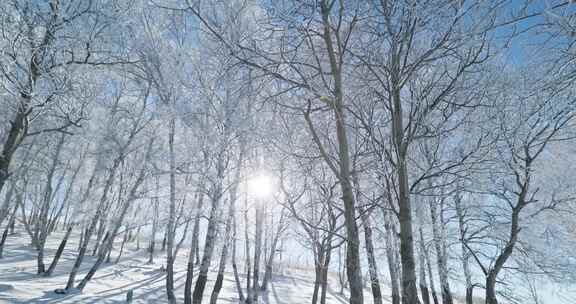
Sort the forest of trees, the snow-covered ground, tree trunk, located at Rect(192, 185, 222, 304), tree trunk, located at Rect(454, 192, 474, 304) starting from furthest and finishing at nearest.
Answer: the snow-covered ground, tree trunk, located at Rect(454, 192, 474, 304), tree trunk, located at Rect(192, 185, 222, 304), the forest of trees

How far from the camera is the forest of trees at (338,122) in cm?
285

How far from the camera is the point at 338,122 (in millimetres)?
3014

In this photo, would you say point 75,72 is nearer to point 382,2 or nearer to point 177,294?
point 382,2

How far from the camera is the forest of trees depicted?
285 centimetres

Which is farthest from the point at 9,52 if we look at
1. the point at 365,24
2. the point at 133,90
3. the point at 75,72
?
the point at 133,90

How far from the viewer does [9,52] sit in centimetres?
433

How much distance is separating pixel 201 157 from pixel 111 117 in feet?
19.0

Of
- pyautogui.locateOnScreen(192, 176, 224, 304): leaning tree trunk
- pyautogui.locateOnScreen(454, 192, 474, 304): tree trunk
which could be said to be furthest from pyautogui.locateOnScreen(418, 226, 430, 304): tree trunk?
pyautogui.locateOnScreen(192, 176, 224, 304): leaning tree trunk

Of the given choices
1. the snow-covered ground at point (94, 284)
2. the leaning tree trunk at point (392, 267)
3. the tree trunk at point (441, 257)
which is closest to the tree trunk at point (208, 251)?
the snow-covered ground at point (94, 284)

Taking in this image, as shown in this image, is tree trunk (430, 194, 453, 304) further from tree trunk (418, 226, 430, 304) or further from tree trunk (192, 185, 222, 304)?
tree trunk (192, 185, 222, 304)

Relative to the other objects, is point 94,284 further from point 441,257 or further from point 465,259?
point 465,259

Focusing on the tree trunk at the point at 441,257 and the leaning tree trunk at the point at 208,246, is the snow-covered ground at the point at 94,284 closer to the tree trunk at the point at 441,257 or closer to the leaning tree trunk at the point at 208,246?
the leaning tree trunk at the point at 208,246

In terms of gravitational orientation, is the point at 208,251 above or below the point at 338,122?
below

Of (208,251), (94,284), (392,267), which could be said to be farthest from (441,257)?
(94,284)
